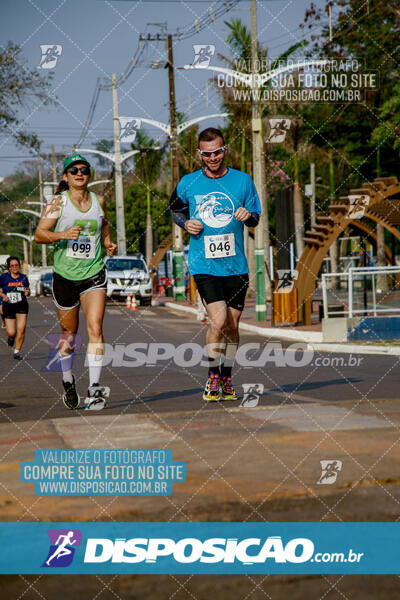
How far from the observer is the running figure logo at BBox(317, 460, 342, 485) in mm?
4750

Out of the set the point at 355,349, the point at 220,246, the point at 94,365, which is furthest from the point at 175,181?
the point at 94,365

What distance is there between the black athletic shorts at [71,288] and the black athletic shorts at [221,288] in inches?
34.9

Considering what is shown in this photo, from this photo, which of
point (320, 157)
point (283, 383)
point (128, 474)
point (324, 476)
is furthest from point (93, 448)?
point (320, 157)

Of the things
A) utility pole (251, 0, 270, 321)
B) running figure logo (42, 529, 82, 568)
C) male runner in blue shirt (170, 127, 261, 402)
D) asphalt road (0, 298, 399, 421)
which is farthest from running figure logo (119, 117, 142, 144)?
running figure logo (42, 529, 82, 568)

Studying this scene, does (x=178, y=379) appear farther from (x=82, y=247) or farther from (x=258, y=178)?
(x=258, y=178)

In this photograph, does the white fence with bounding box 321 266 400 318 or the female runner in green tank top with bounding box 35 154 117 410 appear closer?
the female runner in green tank top with bounding box 35 154 117 410

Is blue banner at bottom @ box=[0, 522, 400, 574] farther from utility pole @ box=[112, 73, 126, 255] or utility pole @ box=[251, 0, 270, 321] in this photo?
utility pole @ box=[112, 73, 126, 255]

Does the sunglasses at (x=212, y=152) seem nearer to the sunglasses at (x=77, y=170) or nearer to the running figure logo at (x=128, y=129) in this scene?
the sunglasses at (x=77, y=170)

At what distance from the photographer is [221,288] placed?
26.9 feet

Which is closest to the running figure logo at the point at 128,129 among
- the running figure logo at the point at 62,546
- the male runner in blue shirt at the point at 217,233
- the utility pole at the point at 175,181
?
the utility pole at the point at 175,181

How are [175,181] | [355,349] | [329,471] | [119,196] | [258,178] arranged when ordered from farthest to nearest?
[119,196]
[175,181]
[258,178]
[355,349]
[329,471]

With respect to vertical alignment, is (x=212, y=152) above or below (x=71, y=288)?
above

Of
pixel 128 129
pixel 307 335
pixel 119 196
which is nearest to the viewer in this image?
pixel 307 335

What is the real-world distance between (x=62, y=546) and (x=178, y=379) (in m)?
6.86
